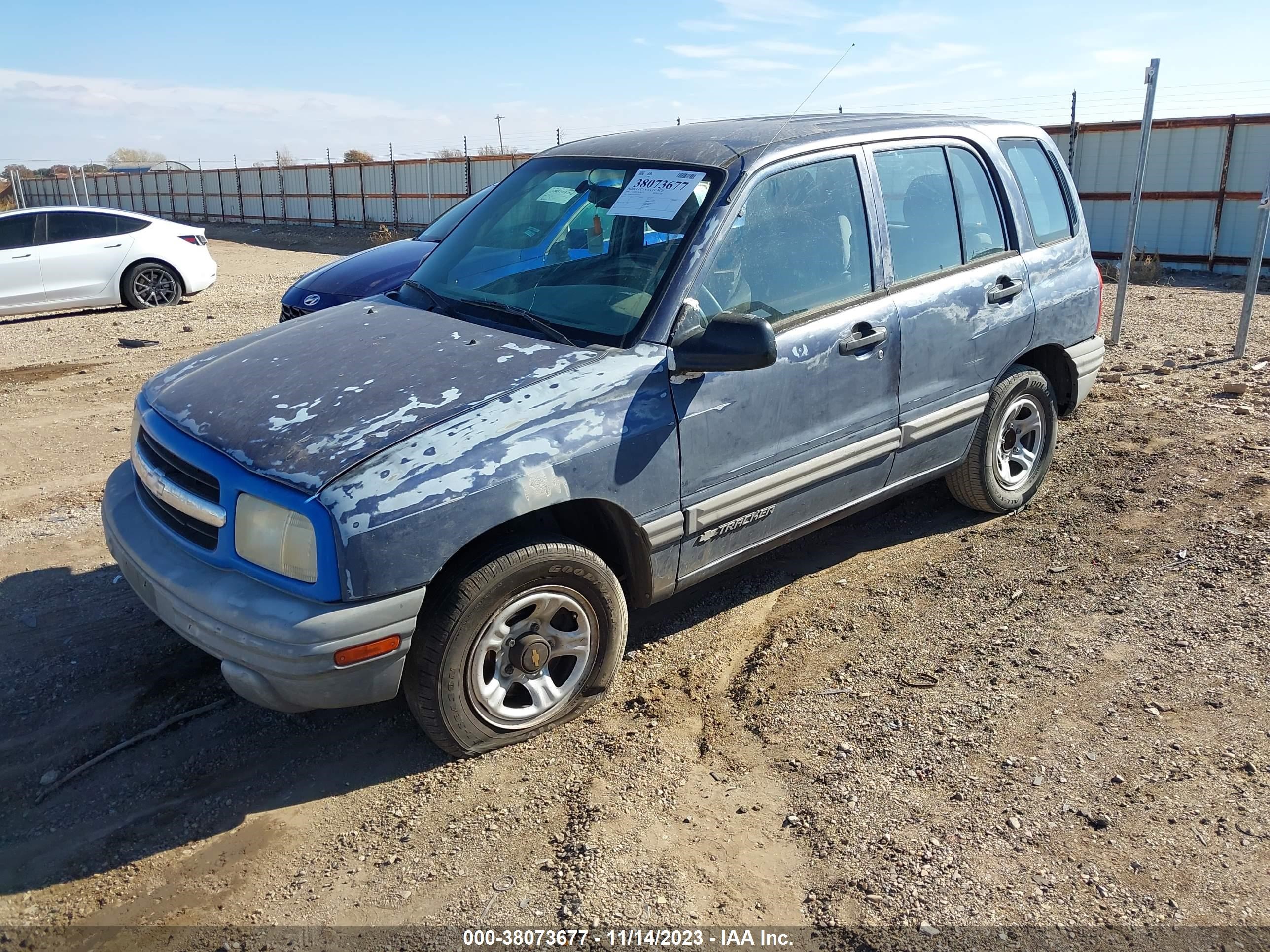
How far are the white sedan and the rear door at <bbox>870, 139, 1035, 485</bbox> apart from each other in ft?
36.6

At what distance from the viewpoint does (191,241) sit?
1338cm

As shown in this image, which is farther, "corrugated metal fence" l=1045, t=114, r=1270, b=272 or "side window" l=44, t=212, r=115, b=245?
"corrugated metal fence" l=1045, t=114, r=1270, b=272

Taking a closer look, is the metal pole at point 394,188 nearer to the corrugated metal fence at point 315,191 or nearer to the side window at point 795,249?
the corrugated metal fence at point 315,191

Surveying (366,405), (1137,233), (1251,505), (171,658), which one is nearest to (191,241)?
(171,658)

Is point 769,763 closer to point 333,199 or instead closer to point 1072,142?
point 1072,142

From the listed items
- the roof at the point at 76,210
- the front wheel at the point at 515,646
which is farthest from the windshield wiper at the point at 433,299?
the roof at the point at 76,210

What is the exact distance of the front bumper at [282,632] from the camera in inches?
111

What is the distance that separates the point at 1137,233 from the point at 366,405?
15745 millimetres

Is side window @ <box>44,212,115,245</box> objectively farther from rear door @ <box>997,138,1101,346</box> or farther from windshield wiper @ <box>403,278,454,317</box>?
rear door @ <box>997,138,1101,346</box>

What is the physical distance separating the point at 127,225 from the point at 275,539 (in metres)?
11.7

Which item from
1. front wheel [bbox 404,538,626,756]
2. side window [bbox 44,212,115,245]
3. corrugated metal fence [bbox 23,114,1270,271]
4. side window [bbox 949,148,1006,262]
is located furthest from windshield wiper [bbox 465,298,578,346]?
side window [bbox 44,212,115,245]

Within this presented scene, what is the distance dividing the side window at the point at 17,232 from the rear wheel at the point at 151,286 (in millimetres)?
1114

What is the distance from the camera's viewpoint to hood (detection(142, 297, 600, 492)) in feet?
9.95

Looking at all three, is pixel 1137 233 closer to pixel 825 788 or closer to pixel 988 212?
pixel 988 212
